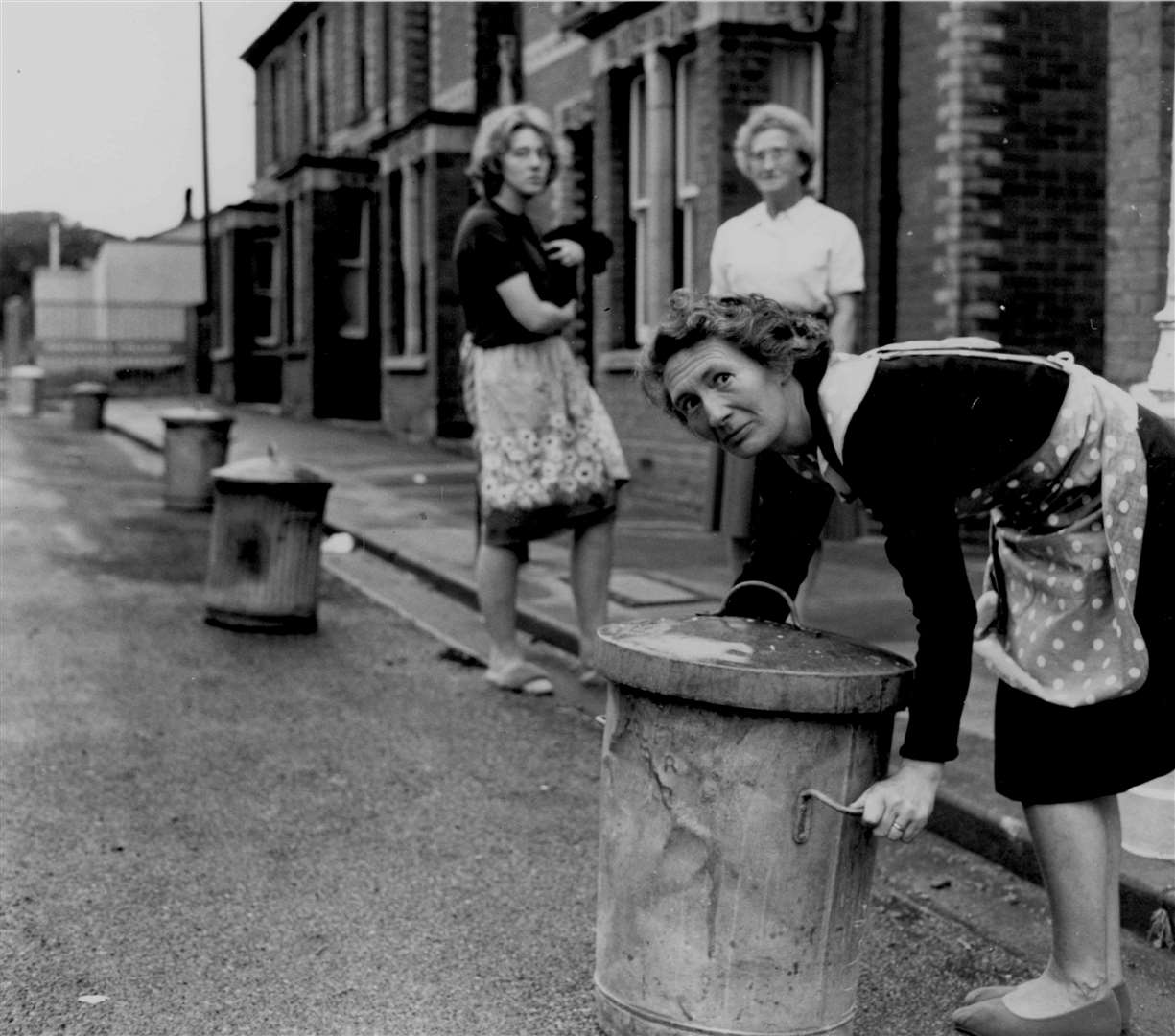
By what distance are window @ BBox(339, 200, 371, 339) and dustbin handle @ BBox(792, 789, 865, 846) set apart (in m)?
23.4

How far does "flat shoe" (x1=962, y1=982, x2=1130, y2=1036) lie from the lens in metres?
3.21

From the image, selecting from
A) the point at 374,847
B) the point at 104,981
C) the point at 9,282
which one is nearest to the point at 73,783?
the point at 374,847

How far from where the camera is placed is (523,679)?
642 centimetres

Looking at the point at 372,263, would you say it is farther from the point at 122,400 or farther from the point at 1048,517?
the point at 1048,517

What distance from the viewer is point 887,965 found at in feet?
12.1

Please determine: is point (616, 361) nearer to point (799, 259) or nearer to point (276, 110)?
point (799, 259)

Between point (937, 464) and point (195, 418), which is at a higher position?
point (937, 464)

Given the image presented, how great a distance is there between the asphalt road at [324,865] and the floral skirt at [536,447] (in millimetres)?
718

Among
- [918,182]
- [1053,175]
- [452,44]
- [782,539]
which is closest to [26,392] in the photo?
[452,44]

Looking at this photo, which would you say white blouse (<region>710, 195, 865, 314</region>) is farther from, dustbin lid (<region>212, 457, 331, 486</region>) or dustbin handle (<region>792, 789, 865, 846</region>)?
dustbin handle (<region>792, 789, 865, 846</region>)

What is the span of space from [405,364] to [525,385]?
50.1 ft

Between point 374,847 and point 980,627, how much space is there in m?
1.89

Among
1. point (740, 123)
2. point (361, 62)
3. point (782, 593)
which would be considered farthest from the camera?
point (361, 62)

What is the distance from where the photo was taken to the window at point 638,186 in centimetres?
1390
